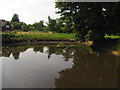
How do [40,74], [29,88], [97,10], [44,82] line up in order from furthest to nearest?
[97,10]
[40,74]
[44,82]
[29,88]

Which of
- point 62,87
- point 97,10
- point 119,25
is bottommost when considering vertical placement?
point 62,87

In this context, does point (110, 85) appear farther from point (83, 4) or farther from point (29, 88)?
point (83, 4)

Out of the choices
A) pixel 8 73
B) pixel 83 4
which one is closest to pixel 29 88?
pixel 8 73

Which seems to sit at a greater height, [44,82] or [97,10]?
[97,10]

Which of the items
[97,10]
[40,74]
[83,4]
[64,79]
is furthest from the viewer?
[97,10]

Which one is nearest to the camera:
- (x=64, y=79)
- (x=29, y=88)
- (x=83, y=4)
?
(x=29, y=88)

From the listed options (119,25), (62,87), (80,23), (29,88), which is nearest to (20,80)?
(29,88)

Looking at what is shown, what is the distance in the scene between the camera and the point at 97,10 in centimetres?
1803

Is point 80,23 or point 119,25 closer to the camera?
point 119,25

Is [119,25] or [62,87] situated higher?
[119,25]

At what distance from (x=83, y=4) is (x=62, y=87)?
12478 millimetres

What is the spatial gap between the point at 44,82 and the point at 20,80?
60.5 inches

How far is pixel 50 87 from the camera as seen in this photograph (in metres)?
6.23

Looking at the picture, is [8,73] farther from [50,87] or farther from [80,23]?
[80,23]
